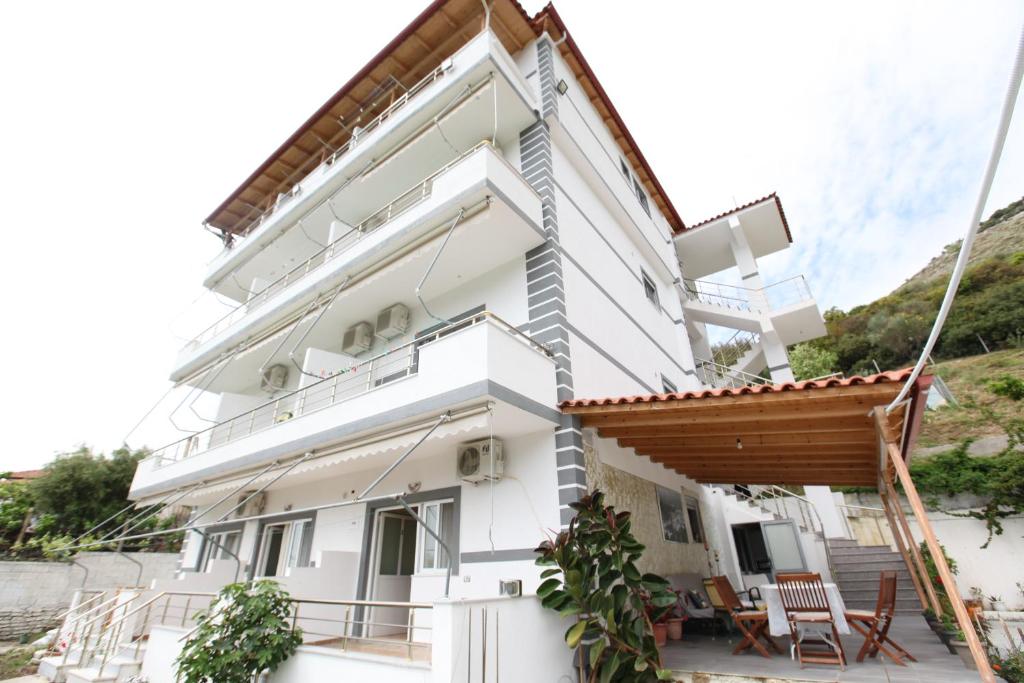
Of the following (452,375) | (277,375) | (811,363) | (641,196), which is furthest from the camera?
(811,363)

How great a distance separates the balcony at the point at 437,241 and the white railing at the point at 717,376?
33.6ft

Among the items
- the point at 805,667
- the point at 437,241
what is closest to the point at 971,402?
the point at 805,667

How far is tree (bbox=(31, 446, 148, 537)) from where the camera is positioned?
18.8 meters

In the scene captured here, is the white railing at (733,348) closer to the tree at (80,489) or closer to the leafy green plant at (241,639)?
the leafy green plant at (241,639)

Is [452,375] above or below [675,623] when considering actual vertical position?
above

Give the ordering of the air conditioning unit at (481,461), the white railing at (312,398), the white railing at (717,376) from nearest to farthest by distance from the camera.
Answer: the air conditioning unit at (481,461), the white railing at (312,398), the white railing at (717,376)

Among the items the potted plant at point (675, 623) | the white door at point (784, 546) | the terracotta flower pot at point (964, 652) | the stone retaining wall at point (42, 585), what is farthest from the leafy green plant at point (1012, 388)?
the stone retaining wall at point (42, 585)

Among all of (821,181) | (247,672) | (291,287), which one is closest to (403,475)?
(247,672)

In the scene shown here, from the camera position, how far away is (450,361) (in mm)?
6773

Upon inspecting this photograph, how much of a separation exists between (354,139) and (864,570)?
61.2 ft

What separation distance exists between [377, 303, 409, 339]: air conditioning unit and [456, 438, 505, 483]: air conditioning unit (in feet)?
13.5

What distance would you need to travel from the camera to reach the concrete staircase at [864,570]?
11062 millimetres

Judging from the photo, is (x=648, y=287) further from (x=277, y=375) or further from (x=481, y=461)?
(x=277, y=375)

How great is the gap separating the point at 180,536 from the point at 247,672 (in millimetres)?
21141
